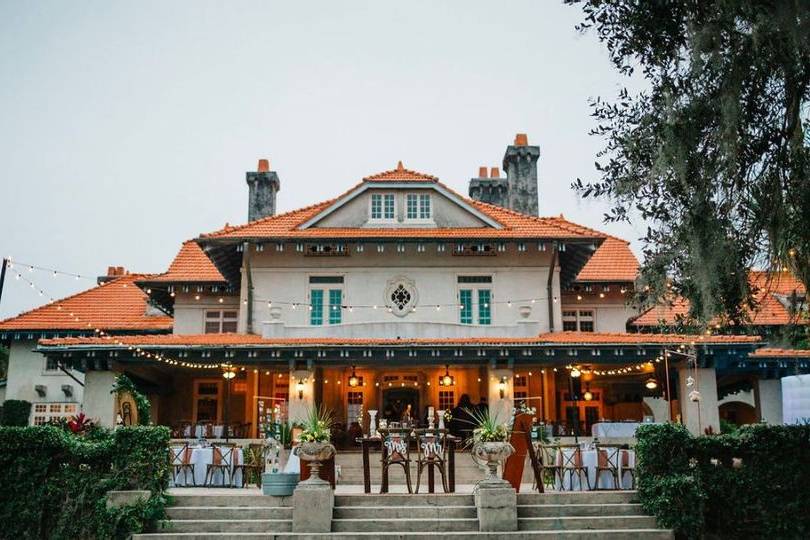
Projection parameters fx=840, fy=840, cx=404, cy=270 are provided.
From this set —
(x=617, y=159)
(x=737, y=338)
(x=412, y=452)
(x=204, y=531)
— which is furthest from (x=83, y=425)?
(x=737, y=338)

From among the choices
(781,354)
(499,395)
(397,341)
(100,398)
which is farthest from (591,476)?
(100,398)

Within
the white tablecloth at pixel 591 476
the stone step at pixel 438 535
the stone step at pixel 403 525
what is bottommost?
the stone step at pixel 438 535

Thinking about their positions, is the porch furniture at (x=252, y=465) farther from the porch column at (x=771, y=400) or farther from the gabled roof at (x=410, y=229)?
the porch column at (x=771, y=400)

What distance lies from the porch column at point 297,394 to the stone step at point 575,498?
327 inches

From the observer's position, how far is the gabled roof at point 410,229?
74.3 ft

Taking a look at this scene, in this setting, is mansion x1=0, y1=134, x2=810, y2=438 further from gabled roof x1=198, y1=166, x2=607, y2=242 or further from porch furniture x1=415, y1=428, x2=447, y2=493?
porch furniture x1=415, y1=428, x2=447, y2=493

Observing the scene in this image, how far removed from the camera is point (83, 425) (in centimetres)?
1476

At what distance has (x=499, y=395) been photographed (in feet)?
68.2

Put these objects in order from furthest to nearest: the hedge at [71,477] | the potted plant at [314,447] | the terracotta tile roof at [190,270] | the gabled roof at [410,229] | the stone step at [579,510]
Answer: the terracotta tile roof at [190,270], the gabled roof at [410,229], the stone step at [579,510], the hedge at [71,477], the potted plant at [314,447]

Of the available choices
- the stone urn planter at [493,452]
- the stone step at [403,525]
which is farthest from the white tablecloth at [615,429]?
the stone step at [403,525]

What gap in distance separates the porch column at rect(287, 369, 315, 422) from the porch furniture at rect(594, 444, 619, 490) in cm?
806

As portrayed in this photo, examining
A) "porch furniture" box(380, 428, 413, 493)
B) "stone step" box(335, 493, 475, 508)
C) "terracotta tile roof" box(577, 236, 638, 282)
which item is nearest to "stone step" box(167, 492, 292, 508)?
"stone step" box(335, 493, 475, 508)

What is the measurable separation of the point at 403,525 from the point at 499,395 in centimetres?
844

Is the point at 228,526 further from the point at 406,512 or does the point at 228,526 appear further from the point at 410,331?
the point at 410,331
